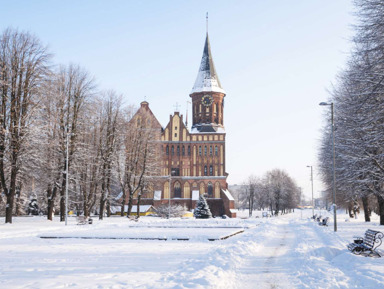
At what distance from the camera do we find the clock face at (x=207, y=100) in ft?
253

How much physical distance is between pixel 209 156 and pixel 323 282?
2478 inches

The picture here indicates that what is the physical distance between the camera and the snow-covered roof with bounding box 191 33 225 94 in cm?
7775

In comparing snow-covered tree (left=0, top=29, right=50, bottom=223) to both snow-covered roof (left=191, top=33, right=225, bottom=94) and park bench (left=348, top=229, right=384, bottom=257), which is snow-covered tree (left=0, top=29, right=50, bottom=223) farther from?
snow-covered roof (left=191, top=33, right=225, bottom=94)

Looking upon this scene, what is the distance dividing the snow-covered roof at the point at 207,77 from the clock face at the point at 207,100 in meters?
1.33

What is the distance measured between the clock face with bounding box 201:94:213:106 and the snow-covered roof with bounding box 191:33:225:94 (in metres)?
1.33

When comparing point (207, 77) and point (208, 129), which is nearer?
point (208, 129)

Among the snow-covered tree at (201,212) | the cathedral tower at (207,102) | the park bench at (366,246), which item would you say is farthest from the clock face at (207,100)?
the park bench at (366,246)

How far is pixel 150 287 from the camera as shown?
847 centimetres

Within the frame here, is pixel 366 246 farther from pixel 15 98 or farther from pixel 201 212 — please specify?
pixel 201 212

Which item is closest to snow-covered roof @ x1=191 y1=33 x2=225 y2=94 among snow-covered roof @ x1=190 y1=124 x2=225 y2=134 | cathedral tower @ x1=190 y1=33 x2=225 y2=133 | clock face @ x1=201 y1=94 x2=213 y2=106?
cathedral tower @ x1=190 y1=33 x2=225 y2=133

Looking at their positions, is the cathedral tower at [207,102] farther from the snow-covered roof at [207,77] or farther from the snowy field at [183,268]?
the snowy field at [183,268]

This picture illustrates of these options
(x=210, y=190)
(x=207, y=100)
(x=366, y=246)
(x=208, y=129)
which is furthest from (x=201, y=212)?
(x=366, y=246)

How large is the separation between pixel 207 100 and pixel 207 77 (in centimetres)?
517

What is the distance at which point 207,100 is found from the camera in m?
77.3
